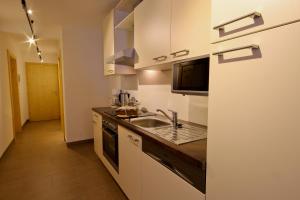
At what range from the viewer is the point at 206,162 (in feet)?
3.04

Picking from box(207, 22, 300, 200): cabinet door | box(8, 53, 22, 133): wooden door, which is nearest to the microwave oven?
box(207, 22, 300, 200): cabinet door

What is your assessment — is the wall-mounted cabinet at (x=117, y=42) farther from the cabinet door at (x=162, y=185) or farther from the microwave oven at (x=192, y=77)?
the cabinet door at (x=162, y=185)

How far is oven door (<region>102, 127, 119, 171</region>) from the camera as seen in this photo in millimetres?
2090

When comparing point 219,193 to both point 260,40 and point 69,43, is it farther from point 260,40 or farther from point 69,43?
point 69,43

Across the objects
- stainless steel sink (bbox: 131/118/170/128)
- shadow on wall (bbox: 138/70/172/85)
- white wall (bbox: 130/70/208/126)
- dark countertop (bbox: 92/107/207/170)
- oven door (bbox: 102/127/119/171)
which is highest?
shadow on wall (bbox: 138/70/172/85)

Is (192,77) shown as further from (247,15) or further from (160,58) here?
(247,15)

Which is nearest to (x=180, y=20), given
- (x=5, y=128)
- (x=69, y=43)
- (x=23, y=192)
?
(x=23, y=192)

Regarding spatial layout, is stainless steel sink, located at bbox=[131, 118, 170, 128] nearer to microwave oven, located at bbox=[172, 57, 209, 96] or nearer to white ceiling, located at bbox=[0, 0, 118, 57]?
microwave oven, located at bbox=[172, 57, 209, 96]

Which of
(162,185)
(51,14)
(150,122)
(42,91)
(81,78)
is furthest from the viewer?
(42,91)

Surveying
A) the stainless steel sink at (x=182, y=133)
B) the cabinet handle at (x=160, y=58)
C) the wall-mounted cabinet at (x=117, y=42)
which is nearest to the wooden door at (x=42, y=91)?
the wall-mounted cabinet at (x=117, y=42)

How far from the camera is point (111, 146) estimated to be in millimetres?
2227

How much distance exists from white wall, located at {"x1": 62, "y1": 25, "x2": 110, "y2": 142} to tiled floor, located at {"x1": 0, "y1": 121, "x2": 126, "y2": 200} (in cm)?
45

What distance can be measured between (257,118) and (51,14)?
10.9 feet

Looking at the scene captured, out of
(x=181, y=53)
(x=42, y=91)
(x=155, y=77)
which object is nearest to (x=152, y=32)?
(x=181, y=53)
